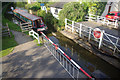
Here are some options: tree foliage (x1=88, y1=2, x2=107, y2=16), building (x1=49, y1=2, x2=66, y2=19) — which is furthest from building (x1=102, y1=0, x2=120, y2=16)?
building (x1=49, y1=2, x2=66, y2=19)

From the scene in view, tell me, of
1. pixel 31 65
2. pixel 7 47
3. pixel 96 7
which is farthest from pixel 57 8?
pixel 31 65

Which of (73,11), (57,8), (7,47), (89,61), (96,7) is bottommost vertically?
(89,61)

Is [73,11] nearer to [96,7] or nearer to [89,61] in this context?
[96,7]

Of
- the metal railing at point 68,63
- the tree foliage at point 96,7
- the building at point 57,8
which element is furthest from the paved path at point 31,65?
the tree foliage at point 96,7

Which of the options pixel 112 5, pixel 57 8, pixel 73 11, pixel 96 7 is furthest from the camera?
pixel 57 8

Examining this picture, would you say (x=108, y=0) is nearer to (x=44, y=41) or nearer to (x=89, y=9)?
(x=89, y=9)

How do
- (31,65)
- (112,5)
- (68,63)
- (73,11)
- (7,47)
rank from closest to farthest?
(31,65), (68,63), (7,47), (73,11), (112,5)

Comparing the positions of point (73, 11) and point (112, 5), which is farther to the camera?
point (112, 5)

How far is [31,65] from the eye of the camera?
584 centimetres

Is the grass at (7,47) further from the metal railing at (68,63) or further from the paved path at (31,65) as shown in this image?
the metal railing at (68,63)

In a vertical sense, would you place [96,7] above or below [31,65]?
above

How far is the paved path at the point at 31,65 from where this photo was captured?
16.8 feet

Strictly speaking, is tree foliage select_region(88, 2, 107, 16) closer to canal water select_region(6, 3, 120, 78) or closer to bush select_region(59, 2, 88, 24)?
bush select_region(59, 2, 88, 24)

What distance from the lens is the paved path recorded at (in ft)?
16.8
